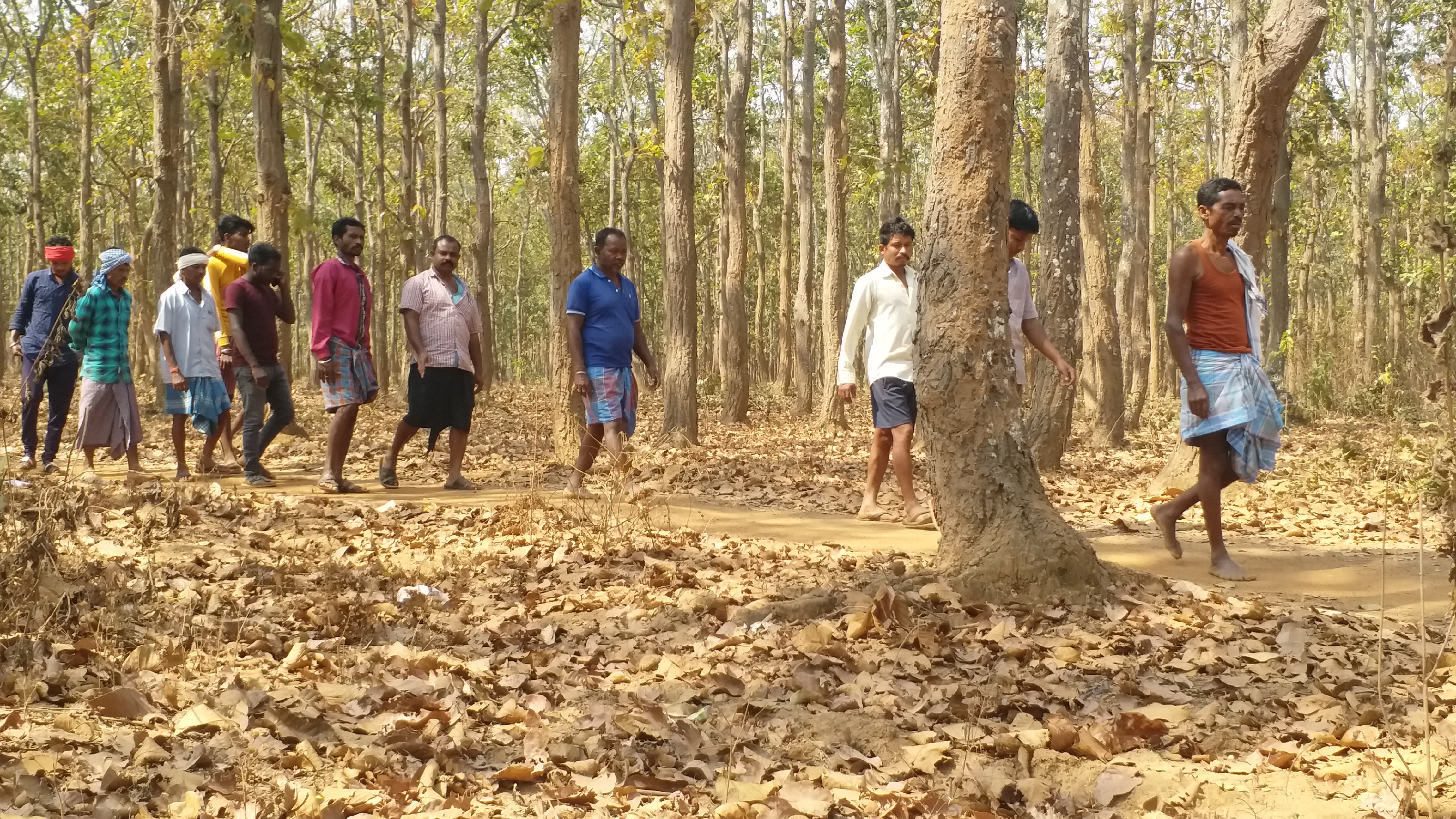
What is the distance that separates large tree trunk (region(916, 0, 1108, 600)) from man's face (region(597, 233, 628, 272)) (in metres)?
2.84

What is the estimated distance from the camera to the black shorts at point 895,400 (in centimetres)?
733

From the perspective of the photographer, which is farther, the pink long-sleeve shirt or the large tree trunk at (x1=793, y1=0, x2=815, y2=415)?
the large tree trunk at (x1=793, y1=0, x2=815, y2=415)

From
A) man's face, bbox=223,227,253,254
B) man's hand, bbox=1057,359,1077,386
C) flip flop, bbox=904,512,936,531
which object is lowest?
flip flop, bbox=904,512,936,531

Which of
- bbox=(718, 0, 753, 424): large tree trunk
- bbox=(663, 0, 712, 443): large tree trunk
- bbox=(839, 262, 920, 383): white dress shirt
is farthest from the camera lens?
bbox=(718, 0, 753, 424): large tree trunk

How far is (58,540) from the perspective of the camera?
5379 mm

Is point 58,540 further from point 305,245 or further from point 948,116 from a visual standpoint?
point 305,245

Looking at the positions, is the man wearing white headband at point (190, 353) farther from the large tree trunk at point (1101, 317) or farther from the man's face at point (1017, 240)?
the large tree trunk at point (1101, 317)

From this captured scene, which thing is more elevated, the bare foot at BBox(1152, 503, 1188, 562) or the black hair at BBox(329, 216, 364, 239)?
the black hair at BBox(329, 216, 364, 239)

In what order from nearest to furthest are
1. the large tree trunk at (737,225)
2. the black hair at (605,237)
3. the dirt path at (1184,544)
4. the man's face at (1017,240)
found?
the dirt path at (1184,544) → the man's face at (1017,240) → the black hair at (605,237) → the large tree trunk at (737,225)

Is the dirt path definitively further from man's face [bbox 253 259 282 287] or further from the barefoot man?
man's face [bbox 253 259 282 287]

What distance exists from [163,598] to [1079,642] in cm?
391

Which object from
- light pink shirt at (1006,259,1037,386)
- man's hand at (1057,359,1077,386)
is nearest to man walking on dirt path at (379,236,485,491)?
light pink shirt at (1006,259,1037,386)

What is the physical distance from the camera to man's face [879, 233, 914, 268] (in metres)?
7.45

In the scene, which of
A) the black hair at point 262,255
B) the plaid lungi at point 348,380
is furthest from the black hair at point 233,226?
the plaid lungi at point 348,380
